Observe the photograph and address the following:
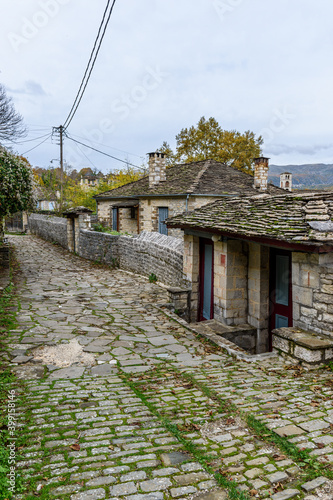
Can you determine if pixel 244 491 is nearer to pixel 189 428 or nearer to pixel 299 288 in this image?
pixel 189 428

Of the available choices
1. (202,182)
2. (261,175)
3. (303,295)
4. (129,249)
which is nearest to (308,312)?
(303,295)

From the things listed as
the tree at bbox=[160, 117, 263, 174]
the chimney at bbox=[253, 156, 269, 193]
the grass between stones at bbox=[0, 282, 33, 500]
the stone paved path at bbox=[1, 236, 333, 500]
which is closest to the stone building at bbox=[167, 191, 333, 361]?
the stone paved path at bbox=[1, 236, 333, 500]

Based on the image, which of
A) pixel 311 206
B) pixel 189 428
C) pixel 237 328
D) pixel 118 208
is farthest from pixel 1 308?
pixel 118 208

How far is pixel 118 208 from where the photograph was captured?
24750mm

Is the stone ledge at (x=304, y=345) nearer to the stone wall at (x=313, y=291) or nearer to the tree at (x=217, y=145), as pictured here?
the stone wall at (x=313, y=291)

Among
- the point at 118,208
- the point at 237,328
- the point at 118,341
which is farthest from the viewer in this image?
the point at 118,208

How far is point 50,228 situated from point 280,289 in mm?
19443

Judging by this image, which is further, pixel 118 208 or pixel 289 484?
pixel 118 208

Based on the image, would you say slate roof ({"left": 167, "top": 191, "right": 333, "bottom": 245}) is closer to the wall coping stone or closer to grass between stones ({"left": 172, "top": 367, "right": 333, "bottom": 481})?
the wall coping stone

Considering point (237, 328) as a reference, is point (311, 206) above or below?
above

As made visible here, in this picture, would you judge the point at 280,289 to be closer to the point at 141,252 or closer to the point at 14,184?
the point at 141,252

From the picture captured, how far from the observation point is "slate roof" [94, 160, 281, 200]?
61.1ft

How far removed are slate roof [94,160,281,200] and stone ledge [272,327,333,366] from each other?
13.1 m

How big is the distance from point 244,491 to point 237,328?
4689 millimetres
